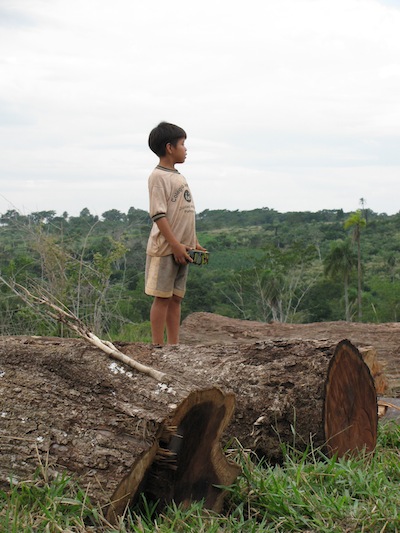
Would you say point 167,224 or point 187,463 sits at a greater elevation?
point 167,224

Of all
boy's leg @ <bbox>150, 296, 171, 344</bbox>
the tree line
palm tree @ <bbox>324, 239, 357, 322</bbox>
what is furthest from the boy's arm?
palm tree @ <bbox>324, 239, 357, 322</bbox>

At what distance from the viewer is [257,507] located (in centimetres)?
307

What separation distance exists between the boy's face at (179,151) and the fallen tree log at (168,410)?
6.11 ft

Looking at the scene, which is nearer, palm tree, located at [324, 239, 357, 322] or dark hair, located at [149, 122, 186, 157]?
dark hair, located at [149, 122, 186, 157]

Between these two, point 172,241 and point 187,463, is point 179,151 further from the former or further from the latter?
point 187,463

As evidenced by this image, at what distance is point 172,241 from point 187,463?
2.55m

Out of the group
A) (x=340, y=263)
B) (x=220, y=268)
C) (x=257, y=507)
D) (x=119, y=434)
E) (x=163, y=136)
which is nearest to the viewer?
(x=119, y=434)

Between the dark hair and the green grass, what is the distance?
272cm

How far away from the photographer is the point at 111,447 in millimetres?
2906

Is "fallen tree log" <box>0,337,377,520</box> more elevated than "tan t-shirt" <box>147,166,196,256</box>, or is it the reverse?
"tan t-shirt" <box>147,166,196,256</box>

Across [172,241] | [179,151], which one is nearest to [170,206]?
[172,241]

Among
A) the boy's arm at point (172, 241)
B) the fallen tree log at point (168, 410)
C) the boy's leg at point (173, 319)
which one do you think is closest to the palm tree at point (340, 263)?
the boy's leg at point (173, 319)

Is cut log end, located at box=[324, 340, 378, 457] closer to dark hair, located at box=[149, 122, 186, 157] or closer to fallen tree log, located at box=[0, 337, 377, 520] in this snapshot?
fallen tree log, located at box=[0, 337, 377, 520]

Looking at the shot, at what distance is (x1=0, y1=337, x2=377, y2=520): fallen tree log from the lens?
2.92 metres
